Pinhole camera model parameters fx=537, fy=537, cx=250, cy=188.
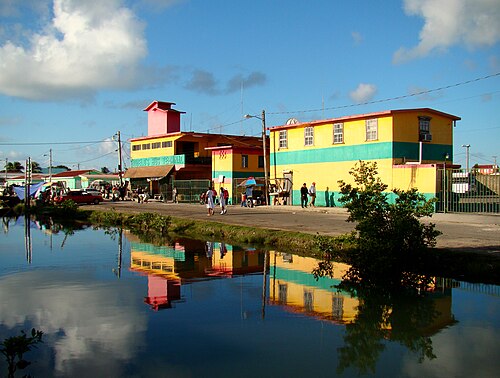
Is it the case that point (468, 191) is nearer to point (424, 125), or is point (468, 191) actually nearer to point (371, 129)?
point (424, 125)

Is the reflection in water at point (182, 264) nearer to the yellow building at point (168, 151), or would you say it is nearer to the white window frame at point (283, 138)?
the white window frame at point (283, 138)

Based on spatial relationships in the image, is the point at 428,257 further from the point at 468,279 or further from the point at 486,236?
the point at 486,236

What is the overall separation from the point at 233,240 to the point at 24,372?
1473 centimetres

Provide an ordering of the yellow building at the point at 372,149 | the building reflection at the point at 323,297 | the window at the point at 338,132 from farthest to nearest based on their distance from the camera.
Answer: the window at the point at 338,132, the yellow building at the point at 372,149, the building reflection at the point at 323,297

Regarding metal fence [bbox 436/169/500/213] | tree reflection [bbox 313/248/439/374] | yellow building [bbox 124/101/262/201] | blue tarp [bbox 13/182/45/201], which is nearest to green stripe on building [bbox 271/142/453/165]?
metal fence [bbox 436/169/500/213]

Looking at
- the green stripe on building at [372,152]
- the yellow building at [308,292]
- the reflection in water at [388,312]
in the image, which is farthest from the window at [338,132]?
the reflection in water at [388,312]

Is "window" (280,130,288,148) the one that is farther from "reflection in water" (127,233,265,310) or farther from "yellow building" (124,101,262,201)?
"reflection in water" (127,233,265,310)

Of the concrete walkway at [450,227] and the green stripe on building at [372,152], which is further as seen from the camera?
the green stripe on building at [372,152]

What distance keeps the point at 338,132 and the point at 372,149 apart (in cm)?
329

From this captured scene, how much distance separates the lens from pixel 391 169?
31203mm

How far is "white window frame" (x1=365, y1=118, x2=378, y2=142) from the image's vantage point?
3247 centimetres

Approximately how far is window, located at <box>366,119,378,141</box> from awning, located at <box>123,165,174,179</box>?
26611mm

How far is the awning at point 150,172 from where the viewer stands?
5509 cm

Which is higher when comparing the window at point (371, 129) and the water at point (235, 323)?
the window at point (371, 129)
